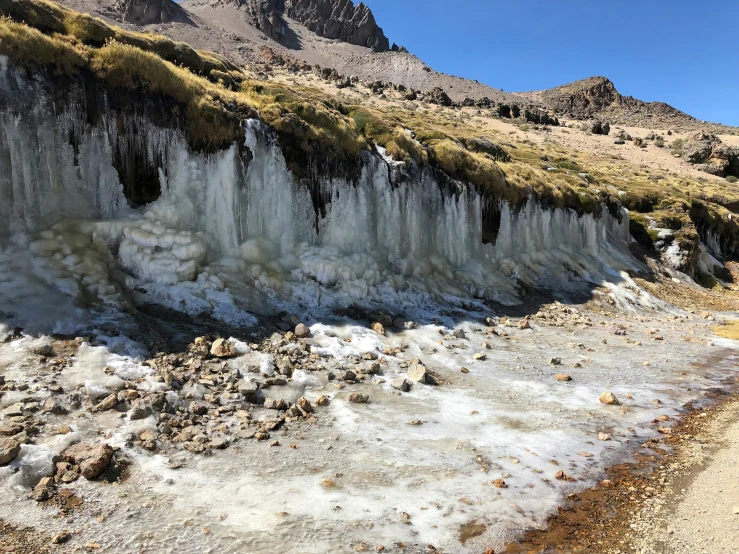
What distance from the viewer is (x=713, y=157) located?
222 ft

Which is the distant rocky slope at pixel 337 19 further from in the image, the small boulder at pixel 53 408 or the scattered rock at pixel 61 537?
the scattered rock at pixel 61 537

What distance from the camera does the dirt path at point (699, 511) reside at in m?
6.12

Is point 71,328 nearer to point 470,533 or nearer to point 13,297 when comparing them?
point 13,297

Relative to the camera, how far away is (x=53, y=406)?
296 inches

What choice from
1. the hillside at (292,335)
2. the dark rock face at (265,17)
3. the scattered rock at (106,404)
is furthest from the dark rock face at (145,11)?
the scattered rock at (106,404)

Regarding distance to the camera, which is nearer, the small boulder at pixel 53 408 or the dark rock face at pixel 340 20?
the small boulder at pixel 53 408

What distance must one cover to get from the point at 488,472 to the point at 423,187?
47.0 ft

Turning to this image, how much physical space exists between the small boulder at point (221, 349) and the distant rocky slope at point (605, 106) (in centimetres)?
10536

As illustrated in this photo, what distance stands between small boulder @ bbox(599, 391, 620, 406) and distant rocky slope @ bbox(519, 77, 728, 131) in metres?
102

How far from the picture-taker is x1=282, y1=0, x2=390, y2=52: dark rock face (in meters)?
135

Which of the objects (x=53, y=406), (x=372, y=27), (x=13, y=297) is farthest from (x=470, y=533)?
(x=372, y=27)

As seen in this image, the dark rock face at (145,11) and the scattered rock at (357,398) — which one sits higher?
the dark rock face at (145,11)

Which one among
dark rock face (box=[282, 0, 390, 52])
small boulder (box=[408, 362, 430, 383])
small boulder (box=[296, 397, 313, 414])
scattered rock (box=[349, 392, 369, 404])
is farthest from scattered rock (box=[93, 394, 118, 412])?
dark rock face (box=[282, 0, 390, 52])

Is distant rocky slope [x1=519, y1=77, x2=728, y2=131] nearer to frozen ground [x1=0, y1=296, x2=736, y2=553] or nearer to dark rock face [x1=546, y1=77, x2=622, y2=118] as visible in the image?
dark rock face [x1=546, y1=77, x2=622, y2=118]
